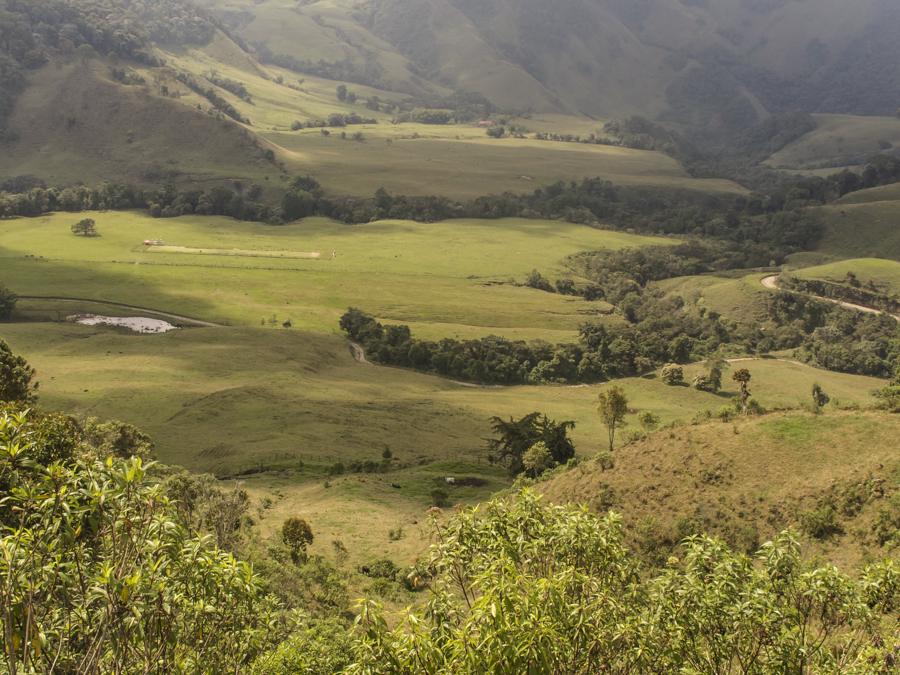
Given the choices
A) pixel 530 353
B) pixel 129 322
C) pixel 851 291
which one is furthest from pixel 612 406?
pixel 851 291

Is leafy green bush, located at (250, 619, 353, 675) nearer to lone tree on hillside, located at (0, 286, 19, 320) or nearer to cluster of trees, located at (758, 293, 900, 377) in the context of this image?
lone tree on hillside, located at (0, 286, 19, 320)

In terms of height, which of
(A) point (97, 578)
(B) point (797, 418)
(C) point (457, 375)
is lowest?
(C) point (457, 375)

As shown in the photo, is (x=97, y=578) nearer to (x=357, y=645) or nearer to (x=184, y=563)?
(x=184, y=563)

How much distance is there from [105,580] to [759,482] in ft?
135

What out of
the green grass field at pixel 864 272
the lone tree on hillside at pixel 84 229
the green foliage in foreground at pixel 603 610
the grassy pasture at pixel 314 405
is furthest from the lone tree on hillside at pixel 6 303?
the green grass field at pixel 864 272

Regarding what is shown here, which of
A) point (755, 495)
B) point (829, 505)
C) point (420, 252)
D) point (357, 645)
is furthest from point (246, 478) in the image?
point (420, 252)

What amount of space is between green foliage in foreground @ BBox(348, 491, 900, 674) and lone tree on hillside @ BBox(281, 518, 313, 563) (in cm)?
2959

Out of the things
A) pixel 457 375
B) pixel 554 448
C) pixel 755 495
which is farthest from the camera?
pixel 457 375

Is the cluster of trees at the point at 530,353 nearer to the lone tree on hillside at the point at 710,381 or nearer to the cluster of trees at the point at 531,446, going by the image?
the lone tree on hillside at the point at 710,381

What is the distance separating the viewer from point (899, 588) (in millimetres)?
16781

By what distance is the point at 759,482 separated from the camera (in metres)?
45.0

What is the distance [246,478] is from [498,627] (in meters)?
54.2

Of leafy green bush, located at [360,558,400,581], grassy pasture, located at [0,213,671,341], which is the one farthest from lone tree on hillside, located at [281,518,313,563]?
grassy pasture, located at [0,213,671,341]

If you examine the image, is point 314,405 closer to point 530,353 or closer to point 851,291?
point 530,353
